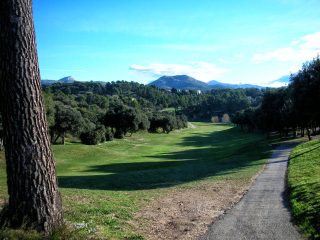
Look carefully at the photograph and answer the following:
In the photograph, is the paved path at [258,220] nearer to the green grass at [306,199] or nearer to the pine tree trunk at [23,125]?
the green grass at [306,199]

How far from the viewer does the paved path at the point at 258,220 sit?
38.9 ft

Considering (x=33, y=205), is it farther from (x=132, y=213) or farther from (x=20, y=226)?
(x=132, y=213)

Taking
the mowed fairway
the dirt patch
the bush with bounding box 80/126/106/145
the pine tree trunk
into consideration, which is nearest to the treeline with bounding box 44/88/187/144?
the bush with bounding box 80/126/106/145

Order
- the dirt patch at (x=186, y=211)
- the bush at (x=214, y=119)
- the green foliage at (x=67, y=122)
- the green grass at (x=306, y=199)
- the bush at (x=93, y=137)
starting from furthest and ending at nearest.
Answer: the bush at (x=214, y=119), the bush at (x=93, y=137), the green foliage at (x=67, y=122), the green grass at (x=306, y=199), the dirt patch at (x=186, y=211)

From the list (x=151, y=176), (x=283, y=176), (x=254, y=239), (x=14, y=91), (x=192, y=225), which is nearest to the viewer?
(x=14, y=91)

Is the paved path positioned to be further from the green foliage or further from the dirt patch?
the green foliage

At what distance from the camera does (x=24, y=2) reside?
781 cm

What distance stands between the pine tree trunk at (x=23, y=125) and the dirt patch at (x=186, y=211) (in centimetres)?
434

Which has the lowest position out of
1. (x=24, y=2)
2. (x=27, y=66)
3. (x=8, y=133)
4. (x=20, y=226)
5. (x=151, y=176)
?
(x=151, y=176)

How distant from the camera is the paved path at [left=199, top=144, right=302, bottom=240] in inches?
467

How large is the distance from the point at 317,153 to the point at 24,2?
35.0m

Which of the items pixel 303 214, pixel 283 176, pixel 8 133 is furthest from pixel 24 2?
pixel 283 176

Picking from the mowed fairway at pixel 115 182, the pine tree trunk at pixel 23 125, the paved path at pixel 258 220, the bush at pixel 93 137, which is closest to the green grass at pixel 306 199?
the paved path at pixel 258 220

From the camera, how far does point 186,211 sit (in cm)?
1564
